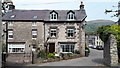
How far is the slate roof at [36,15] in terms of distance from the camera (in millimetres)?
32562

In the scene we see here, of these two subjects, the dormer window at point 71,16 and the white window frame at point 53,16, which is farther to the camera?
the white window frame at point 53,16

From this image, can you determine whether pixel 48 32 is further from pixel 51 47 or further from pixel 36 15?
pixel 36 15

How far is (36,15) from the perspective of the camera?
1348 inches

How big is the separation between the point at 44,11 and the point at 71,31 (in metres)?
7.50

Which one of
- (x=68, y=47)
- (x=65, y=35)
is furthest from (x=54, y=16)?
(x=68, y=47)

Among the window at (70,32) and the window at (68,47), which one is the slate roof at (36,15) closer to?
the window at (70,32)

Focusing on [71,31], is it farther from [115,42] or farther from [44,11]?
[115,42]

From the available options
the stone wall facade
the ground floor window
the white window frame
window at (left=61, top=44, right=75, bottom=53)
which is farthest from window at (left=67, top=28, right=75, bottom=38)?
the ground floor window

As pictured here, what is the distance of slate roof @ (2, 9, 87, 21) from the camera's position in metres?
32.6

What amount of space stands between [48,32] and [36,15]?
15.7 ft

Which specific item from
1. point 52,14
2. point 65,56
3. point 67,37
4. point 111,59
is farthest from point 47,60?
point 52,14

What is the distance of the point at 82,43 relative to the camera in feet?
102

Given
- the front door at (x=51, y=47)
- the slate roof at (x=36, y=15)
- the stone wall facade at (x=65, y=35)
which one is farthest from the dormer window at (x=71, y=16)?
the front door at (x=51, y=47)

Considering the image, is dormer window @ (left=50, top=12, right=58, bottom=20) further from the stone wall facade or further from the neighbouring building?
the stone wall facade
